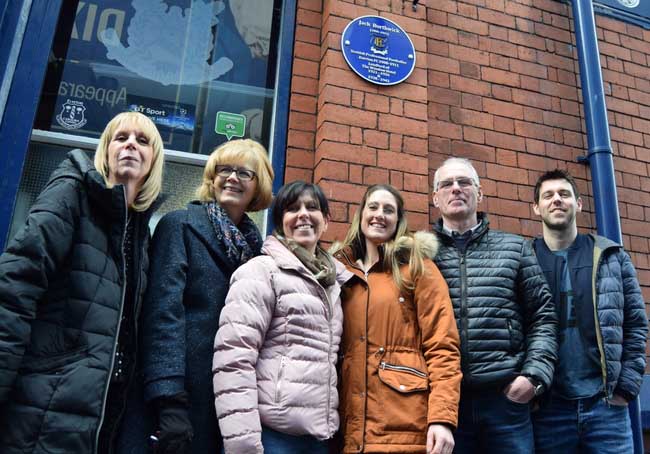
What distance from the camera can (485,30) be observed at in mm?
3605

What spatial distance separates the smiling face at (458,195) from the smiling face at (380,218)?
30 cm

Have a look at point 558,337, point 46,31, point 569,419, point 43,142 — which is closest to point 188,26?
point 46,31

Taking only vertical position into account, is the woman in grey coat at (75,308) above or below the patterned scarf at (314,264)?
below

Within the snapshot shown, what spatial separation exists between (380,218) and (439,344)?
1.87 feet

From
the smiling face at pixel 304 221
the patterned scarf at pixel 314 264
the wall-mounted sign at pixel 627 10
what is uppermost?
the wall-mounted sign at pixel 627 10

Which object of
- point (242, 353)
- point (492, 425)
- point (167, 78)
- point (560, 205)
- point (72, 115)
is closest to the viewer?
point (242, 353)

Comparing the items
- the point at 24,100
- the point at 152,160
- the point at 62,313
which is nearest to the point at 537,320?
the point at 152,160

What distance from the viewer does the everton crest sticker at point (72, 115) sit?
2.83 metres

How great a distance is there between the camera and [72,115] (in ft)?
9.37

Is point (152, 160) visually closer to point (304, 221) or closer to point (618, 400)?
point (304, 221)

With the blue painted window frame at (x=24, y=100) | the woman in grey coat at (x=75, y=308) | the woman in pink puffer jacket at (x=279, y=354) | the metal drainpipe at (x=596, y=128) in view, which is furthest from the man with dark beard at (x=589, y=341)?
the woman in grey coat at (x=75, y=308)

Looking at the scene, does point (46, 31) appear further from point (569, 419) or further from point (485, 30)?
point (569, 419)

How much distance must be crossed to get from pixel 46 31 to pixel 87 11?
0.98ft

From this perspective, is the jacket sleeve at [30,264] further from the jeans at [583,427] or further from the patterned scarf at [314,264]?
the jeans at [583,427]
